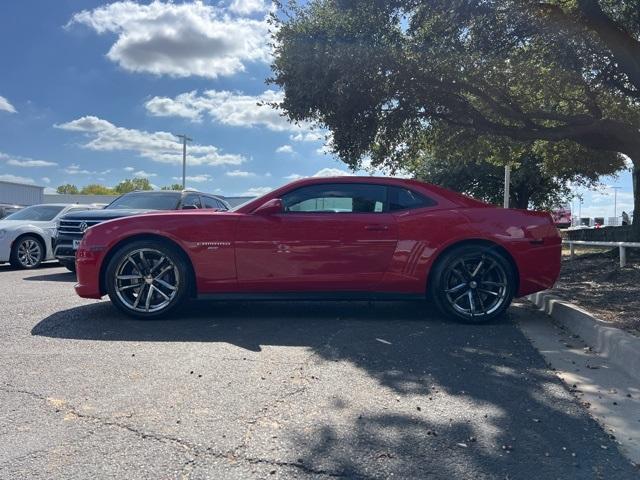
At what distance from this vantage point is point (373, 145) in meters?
12.8

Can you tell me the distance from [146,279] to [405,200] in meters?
2.97

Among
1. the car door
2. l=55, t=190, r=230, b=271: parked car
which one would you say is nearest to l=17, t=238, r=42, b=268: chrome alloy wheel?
l=55, t=190, r=230, b=271: parked car

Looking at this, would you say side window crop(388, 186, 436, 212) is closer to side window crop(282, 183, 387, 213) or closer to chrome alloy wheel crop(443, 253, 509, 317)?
side window crop(282, 183, 387, 213)

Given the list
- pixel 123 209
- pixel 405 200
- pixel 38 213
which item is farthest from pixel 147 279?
pixel 38 213

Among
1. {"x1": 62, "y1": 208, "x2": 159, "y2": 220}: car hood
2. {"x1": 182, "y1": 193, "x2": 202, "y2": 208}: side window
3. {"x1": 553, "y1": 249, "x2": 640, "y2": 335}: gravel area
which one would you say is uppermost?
{"x1": 182, "y1": 193, "x2": 202, "y2": 208}: side window

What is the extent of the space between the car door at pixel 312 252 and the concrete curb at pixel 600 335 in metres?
2.06

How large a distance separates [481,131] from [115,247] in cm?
895

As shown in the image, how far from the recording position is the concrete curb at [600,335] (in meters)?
4.66

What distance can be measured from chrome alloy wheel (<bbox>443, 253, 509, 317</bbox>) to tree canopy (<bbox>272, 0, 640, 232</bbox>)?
472cm

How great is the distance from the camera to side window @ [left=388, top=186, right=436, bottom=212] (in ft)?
21.2

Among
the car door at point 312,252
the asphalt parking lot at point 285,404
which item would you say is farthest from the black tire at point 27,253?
the car door at point 312,252

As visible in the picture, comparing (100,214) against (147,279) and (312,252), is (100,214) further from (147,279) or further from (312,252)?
(312,252)

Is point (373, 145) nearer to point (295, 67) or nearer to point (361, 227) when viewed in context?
point (295, 67)

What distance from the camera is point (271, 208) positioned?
20.5 feet
